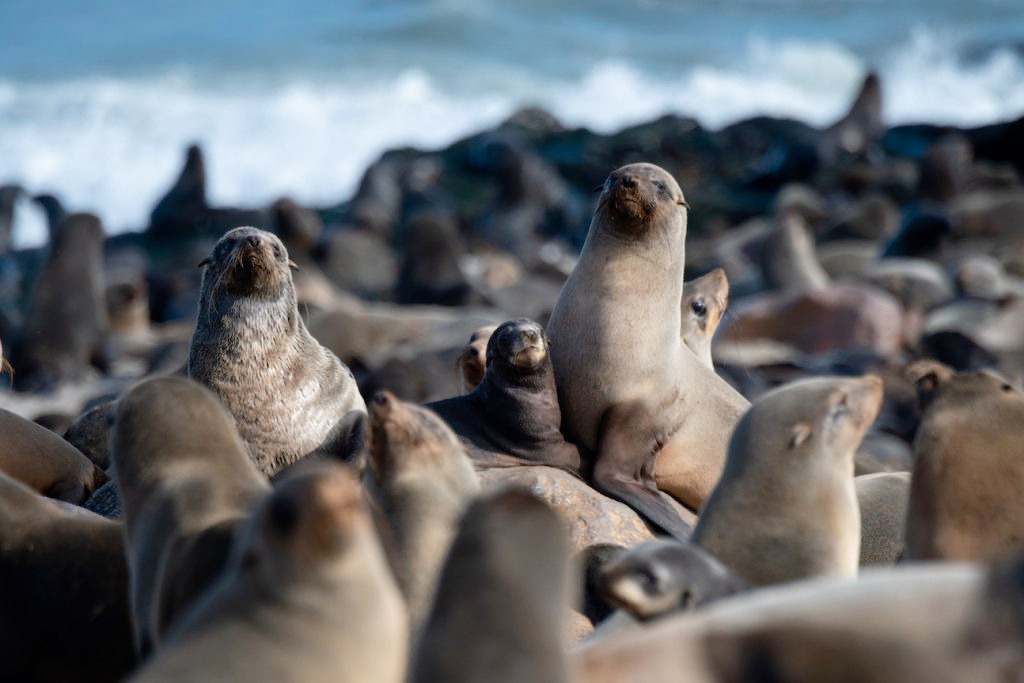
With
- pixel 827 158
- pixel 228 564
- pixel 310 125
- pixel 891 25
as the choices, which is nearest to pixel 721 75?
pixel 891 25

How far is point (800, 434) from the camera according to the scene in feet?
14.4

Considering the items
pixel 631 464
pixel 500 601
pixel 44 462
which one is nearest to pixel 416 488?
pixel 500 601

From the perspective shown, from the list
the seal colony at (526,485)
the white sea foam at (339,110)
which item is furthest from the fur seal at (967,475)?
the white sea foam at (339,110)

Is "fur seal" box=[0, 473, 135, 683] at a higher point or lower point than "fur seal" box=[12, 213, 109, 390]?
higher

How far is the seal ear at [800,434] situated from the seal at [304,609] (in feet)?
5.73

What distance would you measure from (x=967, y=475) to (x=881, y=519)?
1.83m

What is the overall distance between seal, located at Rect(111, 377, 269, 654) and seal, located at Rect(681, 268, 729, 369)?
13.7 feet

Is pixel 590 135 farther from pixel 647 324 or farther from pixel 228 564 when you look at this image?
pixel 228 564

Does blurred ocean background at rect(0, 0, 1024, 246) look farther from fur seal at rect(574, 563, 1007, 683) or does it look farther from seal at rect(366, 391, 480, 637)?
fur seal at rect(574, 563, 1007, 683)

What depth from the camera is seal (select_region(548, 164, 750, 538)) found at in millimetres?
6750

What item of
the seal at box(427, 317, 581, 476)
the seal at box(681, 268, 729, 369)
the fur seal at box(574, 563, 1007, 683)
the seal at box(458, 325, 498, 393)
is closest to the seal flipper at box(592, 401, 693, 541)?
the seal at box(427, 317, 581, 476)

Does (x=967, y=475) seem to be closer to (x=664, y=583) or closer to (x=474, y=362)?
(x=664, y=583)

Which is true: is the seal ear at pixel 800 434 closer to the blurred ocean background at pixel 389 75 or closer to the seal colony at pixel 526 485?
the seal colony at pixel 526 485

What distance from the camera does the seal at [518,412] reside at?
654 centimetres
